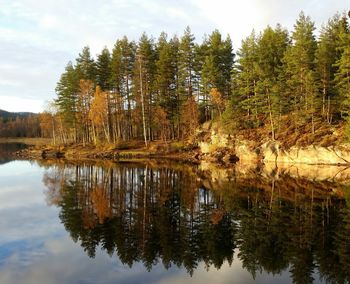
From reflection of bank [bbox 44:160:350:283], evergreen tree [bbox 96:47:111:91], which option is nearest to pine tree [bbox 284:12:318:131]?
reflection of bank [bbox 44:160:350:283]

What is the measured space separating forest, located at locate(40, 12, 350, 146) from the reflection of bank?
2255 centimetres

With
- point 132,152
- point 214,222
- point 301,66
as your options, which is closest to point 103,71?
point 132,152

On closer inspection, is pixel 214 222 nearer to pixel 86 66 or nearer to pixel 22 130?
pixel 86 66

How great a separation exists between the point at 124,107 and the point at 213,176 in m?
40.0

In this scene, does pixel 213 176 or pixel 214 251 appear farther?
pixel 213 176

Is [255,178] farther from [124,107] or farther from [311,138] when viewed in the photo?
[124,107]

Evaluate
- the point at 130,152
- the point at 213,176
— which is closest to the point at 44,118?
the point at 130,152

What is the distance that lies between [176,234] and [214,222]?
124 inches

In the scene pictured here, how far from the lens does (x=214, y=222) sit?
65.6 feet

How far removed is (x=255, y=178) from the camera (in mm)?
36375

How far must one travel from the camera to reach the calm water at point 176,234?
43.7 feet

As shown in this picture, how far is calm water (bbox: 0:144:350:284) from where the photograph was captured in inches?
525

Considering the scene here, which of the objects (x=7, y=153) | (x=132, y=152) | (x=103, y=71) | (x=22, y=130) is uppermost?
(x=103, y=71)

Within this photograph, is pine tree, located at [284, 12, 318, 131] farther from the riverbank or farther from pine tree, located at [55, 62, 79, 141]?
pine tree, located at [55, 62, 79, 141]
